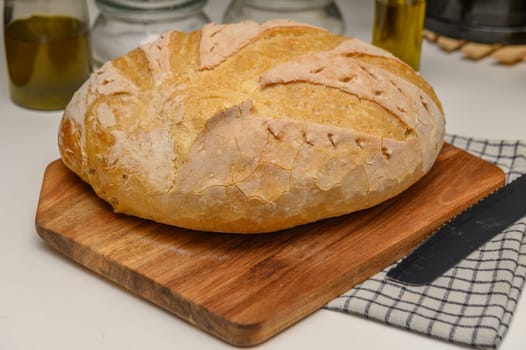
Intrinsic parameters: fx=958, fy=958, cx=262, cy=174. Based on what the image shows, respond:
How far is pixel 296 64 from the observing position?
1481mm

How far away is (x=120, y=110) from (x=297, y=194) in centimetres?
31

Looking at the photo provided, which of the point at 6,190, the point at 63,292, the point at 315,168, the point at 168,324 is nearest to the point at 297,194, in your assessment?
the point at 315,168

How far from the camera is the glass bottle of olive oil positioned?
186 cm

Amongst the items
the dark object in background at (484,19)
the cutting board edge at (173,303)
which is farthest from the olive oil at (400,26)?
the cutting board edge at (173,303)

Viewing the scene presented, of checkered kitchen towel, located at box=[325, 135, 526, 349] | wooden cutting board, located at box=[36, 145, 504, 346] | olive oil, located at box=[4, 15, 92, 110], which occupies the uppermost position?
olive oil, located at box=[4, 15, 92, 110]

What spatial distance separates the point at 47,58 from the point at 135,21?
27 cm

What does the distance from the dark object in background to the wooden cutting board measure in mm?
659

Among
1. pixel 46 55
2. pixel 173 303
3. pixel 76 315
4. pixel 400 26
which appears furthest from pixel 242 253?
pixel 400 26

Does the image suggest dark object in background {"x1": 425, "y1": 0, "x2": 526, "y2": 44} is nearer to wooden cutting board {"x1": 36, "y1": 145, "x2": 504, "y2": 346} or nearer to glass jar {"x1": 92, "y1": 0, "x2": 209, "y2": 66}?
glass jar {"x1": 92, "y1": 0, "x2": 209, "y2": 66}

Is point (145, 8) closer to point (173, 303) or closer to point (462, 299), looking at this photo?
point (173, 303)

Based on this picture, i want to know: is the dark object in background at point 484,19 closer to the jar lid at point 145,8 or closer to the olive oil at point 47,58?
the jar lid at point 145,8

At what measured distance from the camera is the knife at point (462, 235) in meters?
1.38

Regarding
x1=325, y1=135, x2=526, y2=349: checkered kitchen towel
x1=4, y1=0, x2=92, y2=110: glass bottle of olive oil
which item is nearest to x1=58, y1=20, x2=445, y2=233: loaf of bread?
x1=325, y1=135, x2=526, y2=349: checkered kitchen towel

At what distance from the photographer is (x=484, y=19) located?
212 cm
